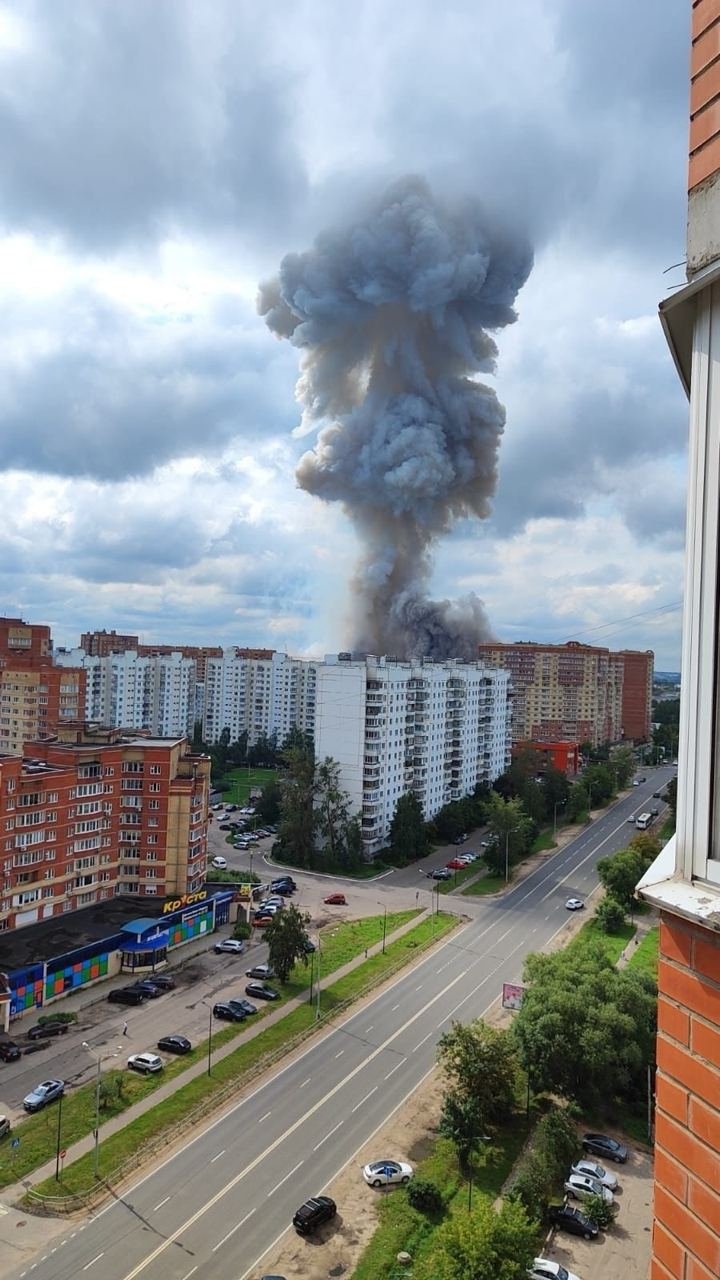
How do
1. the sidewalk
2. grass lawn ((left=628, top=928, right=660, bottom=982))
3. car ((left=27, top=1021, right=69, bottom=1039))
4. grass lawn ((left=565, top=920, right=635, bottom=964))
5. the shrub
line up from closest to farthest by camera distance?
the shrub → the sidewalk → car ((left=27, top=1021, right=69, bottom=1039)) → grass lawn ((left=628, top=928, right=660, bottom=982)) → grass lawn ((left=565, top=920, right=635, bottom=964))

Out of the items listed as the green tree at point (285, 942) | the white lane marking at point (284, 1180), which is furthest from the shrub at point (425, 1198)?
the green tree at point (285, 942)

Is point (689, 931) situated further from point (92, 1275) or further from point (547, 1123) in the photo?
point (547, 1123)

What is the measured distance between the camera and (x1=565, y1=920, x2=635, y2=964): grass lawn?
27.8 meters

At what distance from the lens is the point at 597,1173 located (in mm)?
15734

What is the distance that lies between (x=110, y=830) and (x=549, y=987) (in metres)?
18.6

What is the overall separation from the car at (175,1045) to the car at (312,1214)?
7.23 metres

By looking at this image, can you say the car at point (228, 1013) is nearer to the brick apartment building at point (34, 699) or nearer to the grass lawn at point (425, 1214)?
the grass lawn at point (425, 1214)

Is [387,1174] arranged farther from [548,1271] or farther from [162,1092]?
[162,1092]

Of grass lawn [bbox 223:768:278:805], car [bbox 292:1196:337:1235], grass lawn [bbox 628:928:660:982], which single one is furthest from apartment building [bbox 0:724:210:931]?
grass lawn [bbox 223:768:278:805]

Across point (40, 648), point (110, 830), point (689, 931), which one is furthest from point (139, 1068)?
point (40, 648)

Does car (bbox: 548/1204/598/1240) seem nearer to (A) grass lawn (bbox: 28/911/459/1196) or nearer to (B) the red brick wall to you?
(A) grass lawn (bbox: 28/911/459/1196)

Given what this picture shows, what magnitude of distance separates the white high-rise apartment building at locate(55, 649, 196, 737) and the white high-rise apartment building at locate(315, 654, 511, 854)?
97.8ft

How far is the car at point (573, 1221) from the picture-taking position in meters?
14.3

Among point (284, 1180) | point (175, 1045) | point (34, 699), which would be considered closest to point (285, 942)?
point (175, 1045)
